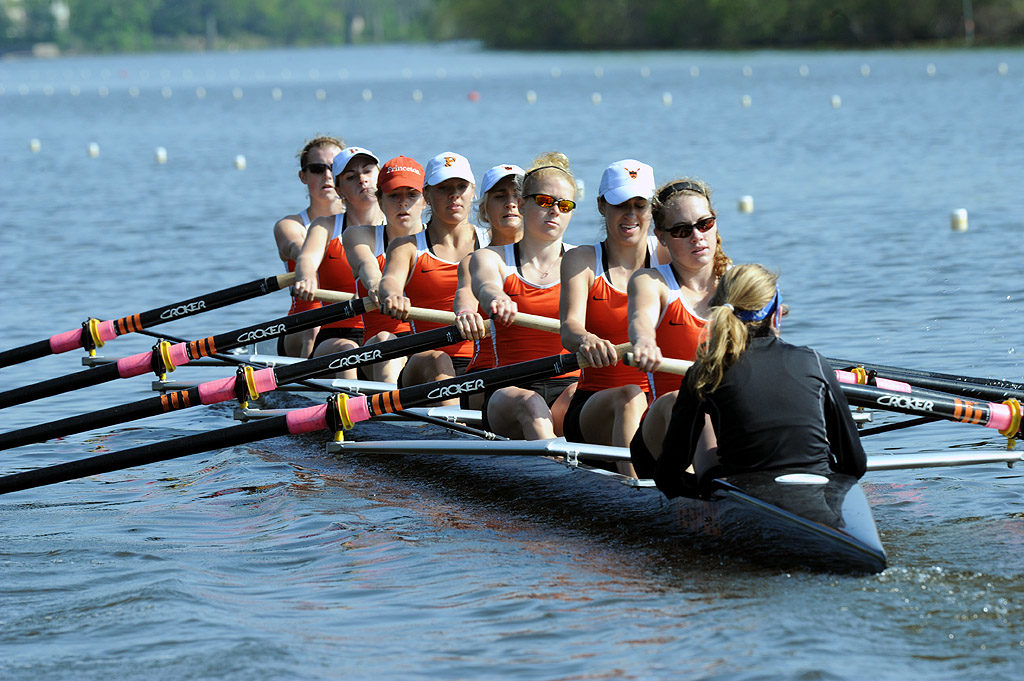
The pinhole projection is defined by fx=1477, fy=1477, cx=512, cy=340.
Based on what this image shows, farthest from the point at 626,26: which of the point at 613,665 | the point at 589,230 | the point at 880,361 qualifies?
the point at 613,665

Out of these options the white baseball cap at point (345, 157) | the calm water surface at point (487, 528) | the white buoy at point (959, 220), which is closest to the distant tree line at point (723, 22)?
the calm water surface at point (487, 528)

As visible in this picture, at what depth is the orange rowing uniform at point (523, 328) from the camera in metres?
7.30

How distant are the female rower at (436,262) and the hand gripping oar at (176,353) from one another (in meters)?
0.29

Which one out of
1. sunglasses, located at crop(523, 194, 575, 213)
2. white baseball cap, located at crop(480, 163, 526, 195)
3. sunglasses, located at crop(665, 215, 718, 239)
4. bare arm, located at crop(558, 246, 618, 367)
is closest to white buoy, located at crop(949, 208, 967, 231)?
white baseball cap, located at crop(480, 163, 526, 195)

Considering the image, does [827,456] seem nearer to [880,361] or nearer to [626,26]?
[880,361]

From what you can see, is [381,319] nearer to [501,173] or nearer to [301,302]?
[301,302]

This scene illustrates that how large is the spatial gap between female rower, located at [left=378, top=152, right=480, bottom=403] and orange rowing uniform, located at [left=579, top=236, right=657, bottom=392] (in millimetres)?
1521

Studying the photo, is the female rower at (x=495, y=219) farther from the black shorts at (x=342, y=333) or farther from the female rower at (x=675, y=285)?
the black shorts at (x=342, y=333)

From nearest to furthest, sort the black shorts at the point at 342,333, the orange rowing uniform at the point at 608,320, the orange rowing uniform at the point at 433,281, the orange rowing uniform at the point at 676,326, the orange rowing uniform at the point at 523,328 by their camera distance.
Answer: the orange rowing uniform at the point at 676,326 < the orange rowing uniform at the point at 608,320 < the orange rowing uniform at the point at 523,328 < the orange rowing uniform at the point at 433,281 < the black shorts at the point at 342,333

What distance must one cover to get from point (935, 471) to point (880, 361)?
322 centimetres

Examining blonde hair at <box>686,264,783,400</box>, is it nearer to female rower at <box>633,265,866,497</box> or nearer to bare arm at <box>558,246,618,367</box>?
female rower at <box>633,265,866,497</box>

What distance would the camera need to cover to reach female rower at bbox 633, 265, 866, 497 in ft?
17.4

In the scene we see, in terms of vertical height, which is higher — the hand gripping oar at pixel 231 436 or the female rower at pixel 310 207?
the female rower at pixel 310 207

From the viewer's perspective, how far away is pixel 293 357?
31.6 ft
